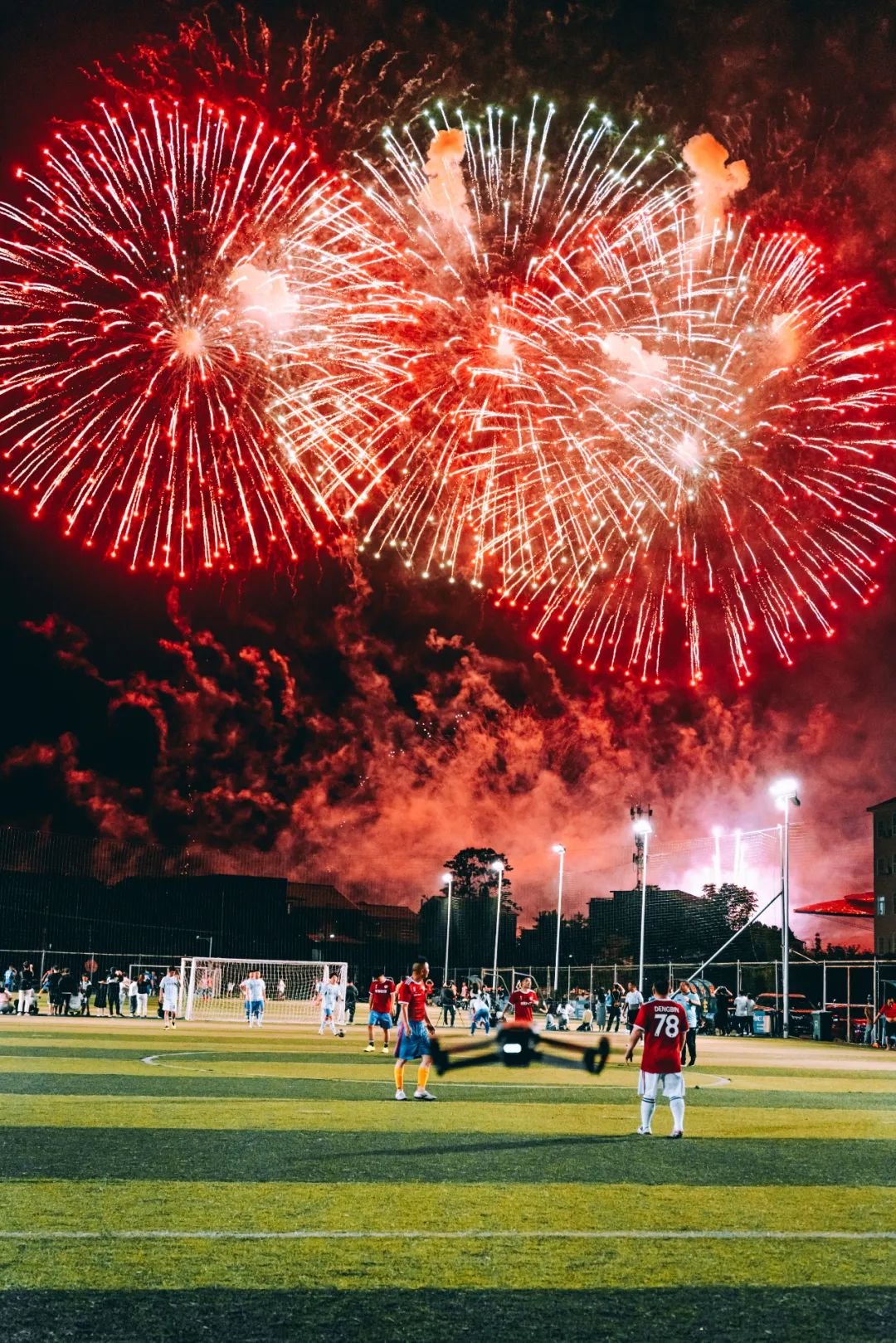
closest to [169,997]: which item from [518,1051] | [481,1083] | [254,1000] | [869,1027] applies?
[254,1000]

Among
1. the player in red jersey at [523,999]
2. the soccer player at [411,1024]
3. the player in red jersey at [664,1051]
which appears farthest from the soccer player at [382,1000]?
the player in red jersey at [664,1051]

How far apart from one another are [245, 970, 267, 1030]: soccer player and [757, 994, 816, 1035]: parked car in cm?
1937

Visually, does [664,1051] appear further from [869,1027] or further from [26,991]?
[26,991]

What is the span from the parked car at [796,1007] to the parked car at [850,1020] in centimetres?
86

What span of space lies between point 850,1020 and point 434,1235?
128 ft

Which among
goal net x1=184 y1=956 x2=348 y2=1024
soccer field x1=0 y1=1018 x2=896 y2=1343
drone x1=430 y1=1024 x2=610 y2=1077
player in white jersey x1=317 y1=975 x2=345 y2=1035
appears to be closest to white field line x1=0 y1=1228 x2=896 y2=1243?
soccer field x1=0 y1=1018 x2=896 y2=1343

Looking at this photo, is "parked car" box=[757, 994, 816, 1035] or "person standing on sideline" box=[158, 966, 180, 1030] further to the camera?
"parked car" box=[757, 994, 816, 1035]

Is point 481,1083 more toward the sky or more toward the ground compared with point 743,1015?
more toward the sky

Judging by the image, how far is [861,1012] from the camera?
50.0 m

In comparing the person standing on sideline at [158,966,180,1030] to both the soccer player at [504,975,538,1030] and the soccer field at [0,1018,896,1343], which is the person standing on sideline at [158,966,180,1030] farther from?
the soccer player at [504,975,538,1030]

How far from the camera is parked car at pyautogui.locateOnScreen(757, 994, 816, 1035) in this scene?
47906mm

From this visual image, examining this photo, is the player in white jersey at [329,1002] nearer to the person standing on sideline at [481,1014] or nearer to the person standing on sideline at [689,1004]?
the person standing on sideline at [481,1014]

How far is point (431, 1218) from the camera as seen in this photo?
31.6 ft

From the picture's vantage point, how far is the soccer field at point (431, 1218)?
694 centimetres
